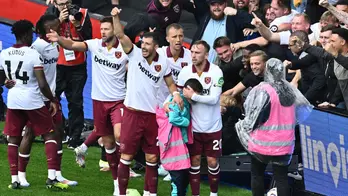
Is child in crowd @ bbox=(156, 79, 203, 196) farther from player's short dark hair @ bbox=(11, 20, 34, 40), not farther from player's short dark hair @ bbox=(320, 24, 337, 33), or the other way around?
player's short dark hair @ bbox=(11, 20, 34, 40)

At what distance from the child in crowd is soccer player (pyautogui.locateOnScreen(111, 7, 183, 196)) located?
0.74 feet

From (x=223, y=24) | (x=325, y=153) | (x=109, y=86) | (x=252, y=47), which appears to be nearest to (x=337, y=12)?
(x=252, y=47)

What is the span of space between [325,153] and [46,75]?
3622 mm

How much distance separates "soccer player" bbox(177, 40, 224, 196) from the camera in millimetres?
12969

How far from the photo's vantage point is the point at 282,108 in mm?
12156

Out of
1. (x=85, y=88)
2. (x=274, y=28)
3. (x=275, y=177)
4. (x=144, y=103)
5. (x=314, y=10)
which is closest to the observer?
(x=275, y=177)

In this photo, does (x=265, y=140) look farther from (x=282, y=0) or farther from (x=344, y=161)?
(x=282, y=0)

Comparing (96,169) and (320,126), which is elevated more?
(320,126)

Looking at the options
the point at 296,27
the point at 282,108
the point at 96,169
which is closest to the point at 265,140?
the point at 282,108

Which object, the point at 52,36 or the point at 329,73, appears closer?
the point at 52,36

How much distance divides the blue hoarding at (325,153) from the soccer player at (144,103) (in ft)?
5.39

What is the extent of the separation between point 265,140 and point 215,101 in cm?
100

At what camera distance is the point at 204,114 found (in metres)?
13.0

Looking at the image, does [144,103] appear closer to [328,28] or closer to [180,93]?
[180,93]
